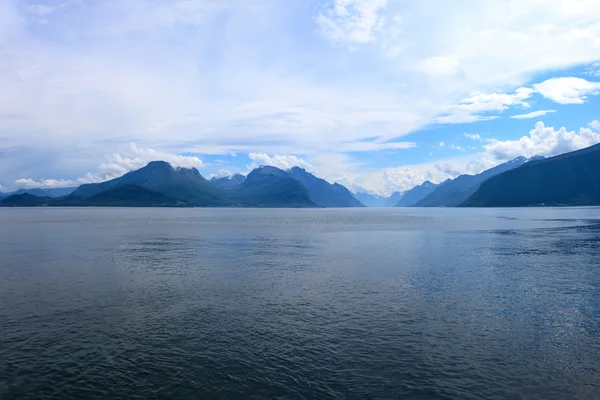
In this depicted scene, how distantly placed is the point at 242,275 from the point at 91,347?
105ft

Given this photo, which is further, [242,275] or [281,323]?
[242,275]

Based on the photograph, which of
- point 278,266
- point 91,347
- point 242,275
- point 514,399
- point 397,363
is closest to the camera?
point 514,399

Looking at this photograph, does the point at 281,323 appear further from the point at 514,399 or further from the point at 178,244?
the point at 178,244

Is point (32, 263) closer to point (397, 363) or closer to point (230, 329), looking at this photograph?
point (230, 329)

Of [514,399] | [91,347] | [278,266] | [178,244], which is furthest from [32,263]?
[514,399]

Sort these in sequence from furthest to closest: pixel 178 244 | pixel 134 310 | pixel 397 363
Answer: pixel 178 244, pixel 134 310, pixel 397 363

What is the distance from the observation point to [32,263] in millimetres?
74562

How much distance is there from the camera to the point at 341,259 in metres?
81.9

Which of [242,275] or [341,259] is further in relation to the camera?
[341,259]

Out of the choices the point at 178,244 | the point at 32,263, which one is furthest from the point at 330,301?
the point at 178,244

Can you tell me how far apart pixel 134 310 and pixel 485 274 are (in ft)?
179

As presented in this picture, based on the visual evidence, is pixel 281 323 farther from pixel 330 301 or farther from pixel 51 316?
pixel 51 316

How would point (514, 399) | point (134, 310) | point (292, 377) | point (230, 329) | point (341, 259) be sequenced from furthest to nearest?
point (341, 259)
point (134, 310)
point (230, 329)
point (292, 377)
point (514, 399)

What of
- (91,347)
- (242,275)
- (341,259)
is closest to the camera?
(91,347)
